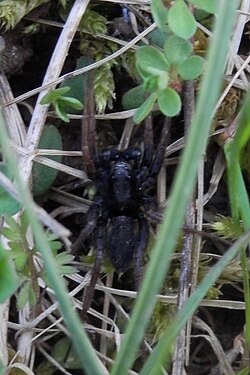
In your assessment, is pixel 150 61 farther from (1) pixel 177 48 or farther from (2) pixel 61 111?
(2) pixel 61 111

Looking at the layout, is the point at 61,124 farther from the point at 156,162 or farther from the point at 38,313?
the point at 38,313

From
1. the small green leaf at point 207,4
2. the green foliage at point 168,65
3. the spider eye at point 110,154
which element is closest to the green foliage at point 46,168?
the spider eye at point 110,154

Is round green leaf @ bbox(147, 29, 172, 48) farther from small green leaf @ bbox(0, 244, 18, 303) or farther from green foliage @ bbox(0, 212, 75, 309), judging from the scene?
small green leaf @ bbox(0, 244, 18, 303)

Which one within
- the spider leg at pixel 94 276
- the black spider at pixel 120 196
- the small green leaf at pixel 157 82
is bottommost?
the spider leg at pixel 94 276

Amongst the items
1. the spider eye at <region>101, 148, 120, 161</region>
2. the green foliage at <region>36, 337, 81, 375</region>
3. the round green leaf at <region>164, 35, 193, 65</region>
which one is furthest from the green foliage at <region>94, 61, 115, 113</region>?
the green foliage at <region>36, 337, 81, 375</region>

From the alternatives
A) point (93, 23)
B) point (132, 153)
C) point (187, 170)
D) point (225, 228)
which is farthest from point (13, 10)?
point (187, 170)

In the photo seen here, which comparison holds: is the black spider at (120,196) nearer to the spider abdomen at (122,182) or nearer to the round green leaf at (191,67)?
the spider abdomen at (122,182)
